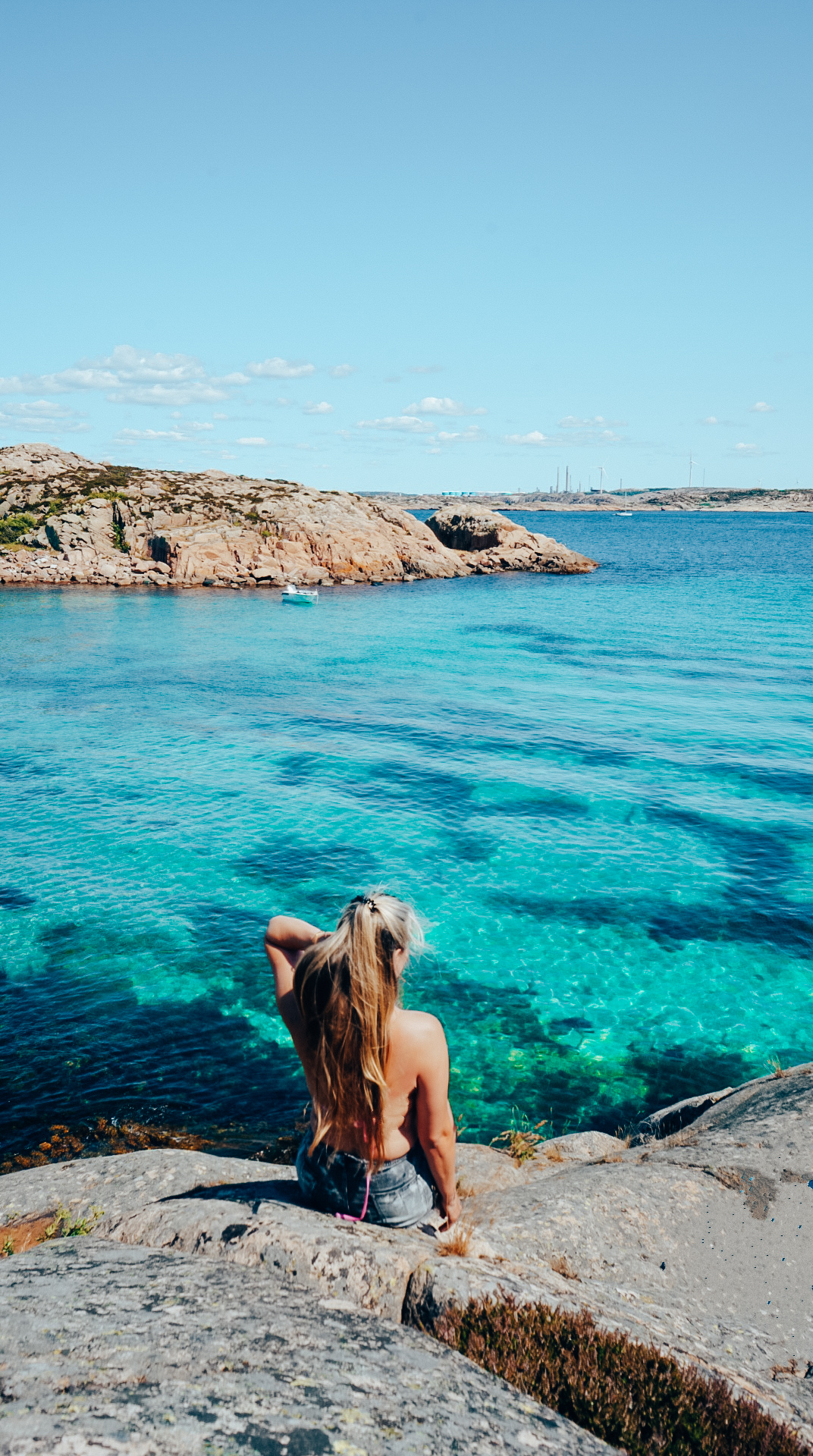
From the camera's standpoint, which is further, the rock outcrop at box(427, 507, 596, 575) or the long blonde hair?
the rock outcrop at box(427, 507, 596, 575)

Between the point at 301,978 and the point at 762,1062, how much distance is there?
36.3 ft

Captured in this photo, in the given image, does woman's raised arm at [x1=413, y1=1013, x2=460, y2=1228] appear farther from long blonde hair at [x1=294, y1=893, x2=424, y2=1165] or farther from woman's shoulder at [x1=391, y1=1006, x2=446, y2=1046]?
long blonde hair at [x1=294, y1=893, x2=424, y2=1165]

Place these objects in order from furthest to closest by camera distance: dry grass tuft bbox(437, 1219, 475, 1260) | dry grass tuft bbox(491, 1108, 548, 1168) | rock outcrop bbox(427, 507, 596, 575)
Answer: rock outcrop bbox(427, 507, 596, 575) → dry grass tuft bbox(491, 1108, 548, 1168) → dry grass tuft bbox(437, 1219, 475, 1260)

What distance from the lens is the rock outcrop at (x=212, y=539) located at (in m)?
78.8

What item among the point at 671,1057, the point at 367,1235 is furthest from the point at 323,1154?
the point at 671,1057

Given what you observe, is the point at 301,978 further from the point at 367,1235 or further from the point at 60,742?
the point at 60,742

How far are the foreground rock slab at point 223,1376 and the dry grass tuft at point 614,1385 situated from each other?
166mm

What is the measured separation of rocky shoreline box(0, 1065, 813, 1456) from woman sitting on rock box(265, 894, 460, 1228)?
283mm

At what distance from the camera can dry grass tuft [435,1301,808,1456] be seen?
3.97 m

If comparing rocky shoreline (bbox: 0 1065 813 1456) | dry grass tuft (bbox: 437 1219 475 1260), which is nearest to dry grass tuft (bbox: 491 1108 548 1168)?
rocky shoreline (bbox: 0 1065 813 1456)

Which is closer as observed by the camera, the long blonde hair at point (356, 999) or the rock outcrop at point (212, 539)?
the long blonde hair at point (356, 999)

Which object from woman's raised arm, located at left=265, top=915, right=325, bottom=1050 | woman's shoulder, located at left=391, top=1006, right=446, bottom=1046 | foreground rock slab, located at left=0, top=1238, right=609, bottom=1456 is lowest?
foreground rock slab, located at left=0, top=1238, right=609, bottom=1456

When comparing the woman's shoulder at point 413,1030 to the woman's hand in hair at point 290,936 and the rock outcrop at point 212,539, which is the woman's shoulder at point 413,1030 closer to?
the woman's hand in hair at point 290,936

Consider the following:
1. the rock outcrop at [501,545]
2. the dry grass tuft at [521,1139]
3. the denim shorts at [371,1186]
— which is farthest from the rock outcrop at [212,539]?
the denim shorts at [371,1186]
